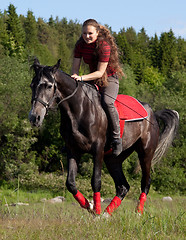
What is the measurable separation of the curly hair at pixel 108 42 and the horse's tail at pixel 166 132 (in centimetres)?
242

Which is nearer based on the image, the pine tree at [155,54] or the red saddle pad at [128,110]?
the red saddle pad at [128,110]

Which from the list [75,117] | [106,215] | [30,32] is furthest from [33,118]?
[30,32]

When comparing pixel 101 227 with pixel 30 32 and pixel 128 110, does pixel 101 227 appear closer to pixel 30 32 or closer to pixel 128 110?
pixel 128 110

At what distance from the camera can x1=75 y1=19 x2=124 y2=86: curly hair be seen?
622 cm

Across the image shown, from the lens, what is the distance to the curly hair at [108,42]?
6.22 meters

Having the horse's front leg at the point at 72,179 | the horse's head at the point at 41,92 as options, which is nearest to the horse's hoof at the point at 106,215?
the horse's front leg at the point at 72,179

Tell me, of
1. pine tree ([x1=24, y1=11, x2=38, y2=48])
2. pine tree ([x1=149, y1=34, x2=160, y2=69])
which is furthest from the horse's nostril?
pine tree ([x1=149, y1=34, x2=160, y2=69])

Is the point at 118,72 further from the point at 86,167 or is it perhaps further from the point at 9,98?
the point at 9,98

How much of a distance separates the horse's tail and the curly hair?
2.42 meters

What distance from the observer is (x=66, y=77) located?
595 cm

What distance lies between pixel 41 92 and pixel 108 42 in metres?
1.69

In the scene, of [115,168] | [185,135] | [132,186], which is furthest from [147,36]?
→ [115,168]

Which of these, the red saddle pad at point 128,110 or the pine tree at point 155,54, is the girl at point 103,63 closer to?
the red saddle pad at point 128,110

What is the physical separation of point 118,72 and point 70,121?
1468mm
